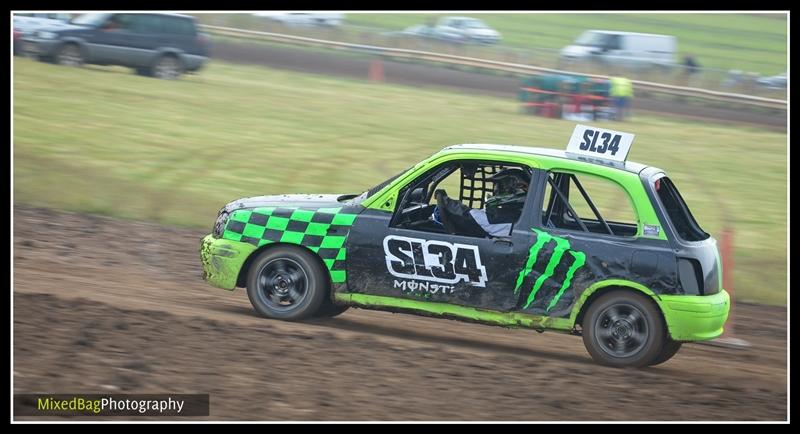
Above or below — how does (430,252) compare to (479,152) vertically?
below

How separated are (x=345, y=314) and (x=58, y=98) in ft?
43.6

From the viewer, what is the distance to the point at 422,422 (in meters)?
7.00

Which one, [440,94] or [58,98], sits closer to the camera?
[58,98]

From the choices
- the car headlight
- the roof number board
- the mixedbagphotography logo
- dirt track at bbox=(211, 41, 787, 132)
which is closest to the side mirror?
the roof number board

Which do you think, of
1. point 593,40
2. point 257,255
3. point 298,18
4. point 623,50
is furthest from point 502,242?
point 298,18

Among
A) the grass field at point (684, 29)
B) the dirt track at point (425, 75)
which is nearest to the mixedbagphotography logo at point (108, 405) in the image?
the dirt track at point (425, 75)

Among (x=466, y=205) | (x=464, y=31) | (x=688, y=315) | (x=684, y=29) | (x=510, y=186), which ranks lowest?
(x=688, y=315)

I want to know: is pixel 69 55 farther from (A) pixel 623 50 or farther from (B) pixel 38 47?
(A) pixel 623 50

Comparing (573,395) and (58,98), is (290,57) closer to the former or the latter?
(58,98)

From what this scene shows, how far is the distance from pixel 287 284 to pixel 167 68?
18.7 m

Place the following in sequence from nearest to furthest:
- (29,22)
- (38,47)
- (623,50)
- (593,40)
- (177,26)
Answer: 1. (38,47)
2. (29,22)
3. (177,26)
4. (623,50)
5. (593,40)

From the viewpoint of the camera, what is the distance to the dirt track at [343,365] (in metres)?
7.34

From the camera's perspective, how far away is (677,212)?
29.1 ft
